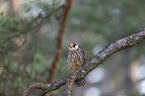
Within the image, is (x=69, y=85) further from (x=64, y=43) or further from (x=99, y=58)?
(x=64, y=43)

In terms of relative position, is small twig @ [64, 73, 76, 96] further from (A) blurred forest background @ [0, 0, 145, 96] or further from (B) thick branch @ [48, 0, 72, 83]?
(B) thick branch @ [48, 0, 72, 83]

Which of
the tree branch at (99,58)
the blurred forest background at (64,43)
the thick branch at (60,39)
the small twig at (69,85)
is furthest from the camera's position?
the thick branch at (60,39)

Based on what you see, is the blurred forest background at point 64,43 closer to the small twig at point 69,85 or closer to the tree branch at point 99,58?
the tree branch at point 99,58

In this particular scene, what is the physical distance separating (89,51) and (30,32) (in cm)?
702

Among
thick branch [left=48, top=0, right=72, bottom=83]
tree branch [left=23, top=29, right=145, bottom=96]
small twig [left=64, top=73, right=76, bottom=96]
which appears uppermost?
thick branch [left=48, top=0, right=72, bottom=83]

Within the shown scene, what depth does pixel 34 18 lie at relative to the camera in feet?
15.9

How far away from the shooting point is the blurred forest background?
472 cm

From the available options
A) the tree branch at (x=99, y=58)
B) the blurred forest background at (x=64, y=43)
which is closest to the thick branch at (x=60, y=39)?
the blurred forest background at (x=64, y=43)

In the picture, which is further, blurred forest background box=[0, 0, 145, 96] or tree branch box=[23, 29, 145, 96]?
blurred forest background box=[0, 0, 145, 96]

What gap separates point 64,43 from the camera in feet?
41.5

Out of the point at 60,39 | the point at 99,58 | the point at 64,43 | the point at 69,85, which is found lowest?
the point at 69,85

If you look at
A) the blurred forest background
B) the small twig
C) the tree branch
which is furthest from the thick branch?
the small twig

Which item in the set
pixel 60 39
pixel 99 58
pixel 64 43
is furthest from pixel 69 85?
pixel 64 43

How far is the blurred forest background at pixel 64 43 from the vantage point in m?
4.72
